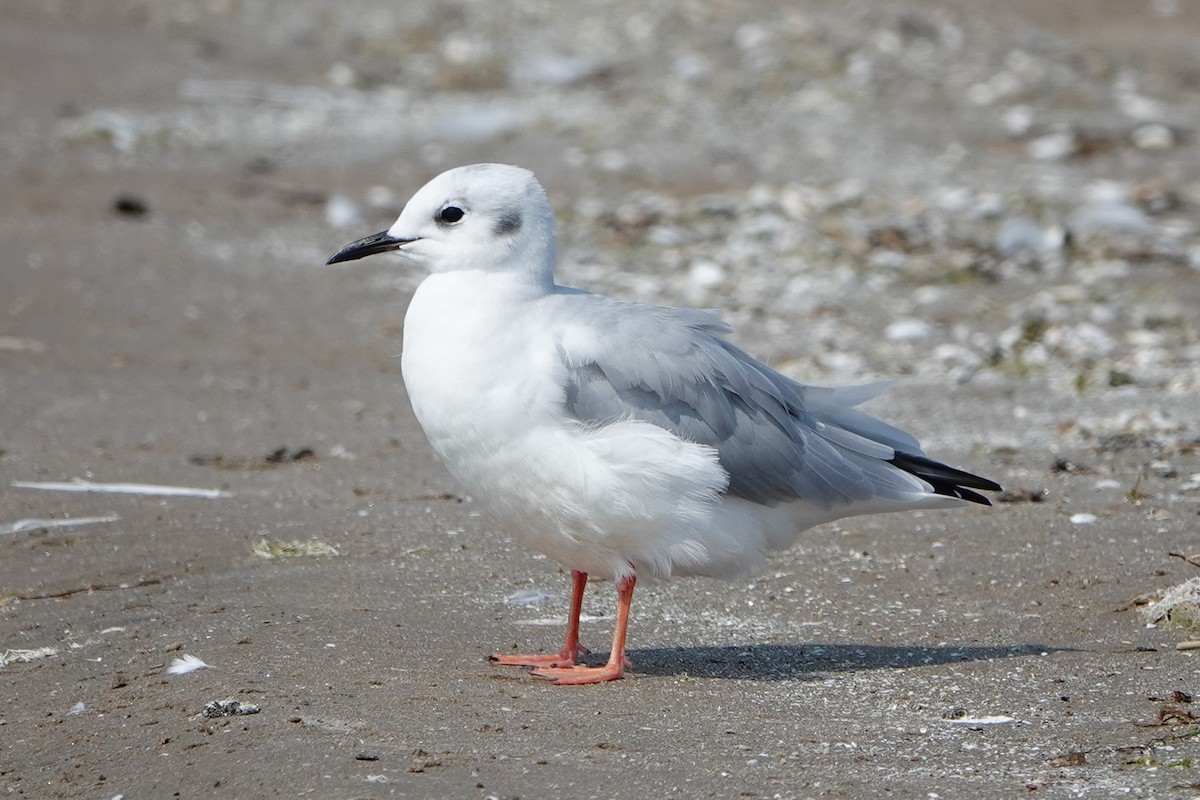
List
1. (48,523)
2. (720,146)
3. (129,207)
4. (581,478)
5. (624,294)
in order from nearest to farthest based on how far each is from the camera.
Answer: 1. (581,478)
2. (48,523)
3. (624,294)
4. (129,207)
5. (720,146)

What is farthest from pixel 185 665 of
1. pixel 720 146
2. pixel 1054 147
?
pixel 1054 147

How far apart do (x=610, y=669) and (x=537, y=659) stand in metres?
0.24

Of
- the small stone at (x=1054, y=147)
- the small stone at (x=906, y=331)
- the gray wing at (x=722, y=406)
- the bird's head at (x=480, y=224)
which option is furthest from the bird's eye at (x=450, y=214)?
the small stone at (x=1054, y=147)

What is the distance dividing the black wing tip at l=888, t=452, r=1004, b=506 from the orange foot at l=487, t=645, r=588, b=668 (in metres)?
1.18

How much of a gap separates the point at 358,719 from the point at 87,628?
52.2 inches

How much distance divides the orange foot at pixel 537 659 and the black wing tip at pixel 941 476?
1183mm

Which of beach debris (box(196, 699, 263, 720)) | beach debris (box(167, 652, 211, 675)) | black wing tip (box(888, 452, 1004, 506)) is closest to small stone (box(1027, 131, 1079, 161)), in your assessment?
black wing tip (box(888, 452, 1004, 506))

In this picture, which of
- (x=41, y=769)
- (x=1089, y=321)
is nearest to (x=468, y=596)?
(x=41, y=769)

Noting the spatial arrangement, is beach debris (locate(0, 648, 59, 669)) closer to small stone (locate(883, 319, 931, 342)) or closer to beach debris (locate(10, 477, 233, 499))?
beach debris (locate(10, 477, 233, 499))

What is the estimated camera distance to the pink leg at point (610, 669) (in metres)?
4.53

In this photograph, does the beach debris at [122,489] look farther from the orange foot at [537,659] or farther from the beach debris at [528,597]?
the orange foot at [537,659]

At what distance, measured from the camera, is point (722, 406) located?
472cm

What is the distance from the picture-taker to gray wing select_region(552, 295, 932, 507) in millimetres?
4559

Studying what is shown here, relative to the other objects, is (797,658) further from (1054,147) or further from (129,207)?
(1054,147)
